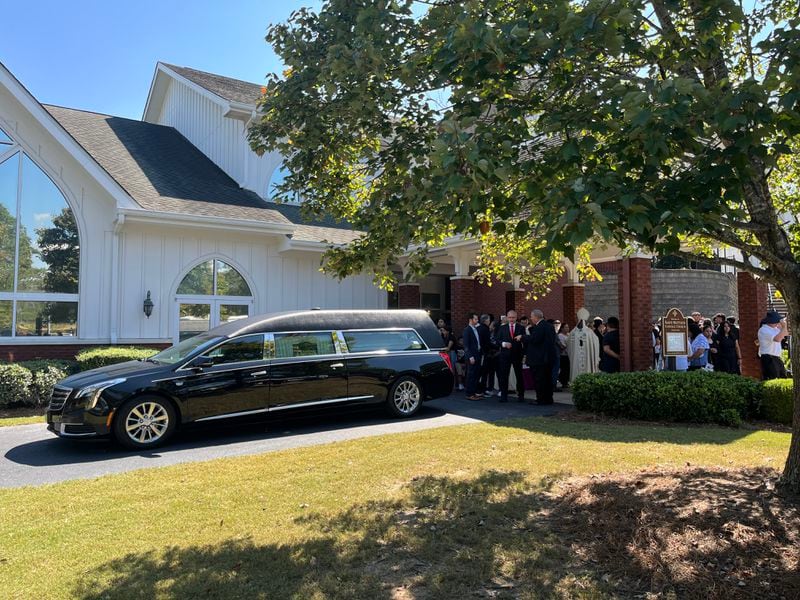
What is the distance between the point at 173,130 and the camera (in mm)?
19797

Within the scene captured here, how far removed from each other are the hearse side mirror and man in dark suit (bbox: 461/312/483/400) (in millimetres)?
5762

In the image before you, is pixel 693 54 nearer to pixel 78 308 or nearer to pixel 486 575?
pixel 486 575

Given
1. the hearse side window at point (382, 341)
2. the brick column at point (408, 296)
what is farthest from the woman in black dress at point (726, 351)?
the brick column at point (408, 296)

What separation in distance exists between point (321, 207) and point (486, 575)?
15.6 ft

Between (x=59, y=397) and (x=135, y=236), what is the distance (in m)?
7.06

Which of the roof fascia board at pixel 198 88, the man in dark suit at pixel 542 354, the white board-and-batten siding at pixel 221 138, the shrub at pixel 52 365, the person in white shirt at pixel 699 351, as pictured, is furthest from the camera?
the white board-and-batten siding at pixel 221 138

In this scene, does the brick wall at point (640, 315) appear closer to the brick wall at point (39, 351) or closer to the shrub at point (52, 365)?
the shrub at point (52, 365)

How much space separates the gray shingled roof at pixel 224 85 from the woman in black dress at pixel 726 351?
1378cm

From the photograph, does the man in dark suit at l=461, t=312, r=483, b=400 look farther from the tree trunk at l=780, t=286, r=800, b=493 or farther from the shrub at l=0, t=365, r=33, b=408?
the shrub at l=0, t=365, r=33, b=408

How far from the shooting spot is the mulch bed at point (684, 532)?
11.3 feet

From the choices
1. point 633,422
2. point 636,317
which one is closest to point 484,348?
point 636,317

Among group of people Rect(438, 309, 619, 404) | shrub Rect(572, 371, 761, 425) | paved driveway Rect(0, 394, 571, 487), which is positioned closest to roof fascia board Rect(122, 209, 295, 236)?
group of people Rect(438, 309, 619, 404)

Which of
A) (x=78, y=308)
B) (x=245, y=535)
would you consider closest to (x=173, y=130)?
(x=78, y=308)

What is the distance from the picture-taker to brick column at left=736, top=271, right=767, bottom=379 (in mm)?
12562
